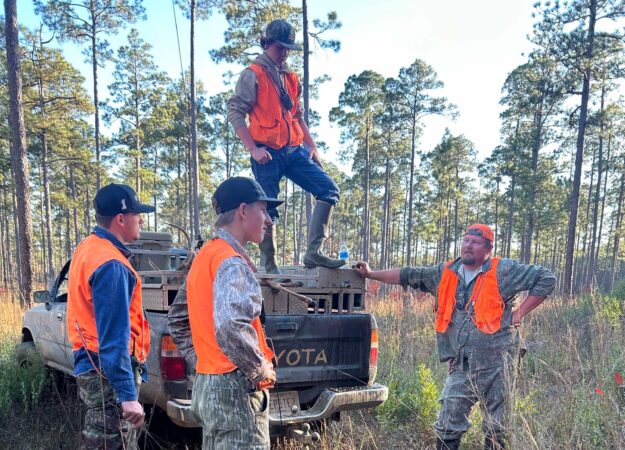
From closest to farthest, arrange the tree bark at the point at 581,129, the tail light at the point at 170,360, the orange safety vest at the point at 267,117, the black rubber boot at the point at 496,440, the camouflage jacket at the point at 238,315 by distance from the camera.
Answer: the camouflage jacket at the point at 238,315 → the tail light at the point at 170,360 → the black rubber boot at the point at 496,440 → the orange safety vest at the point at 267,117 → the tree bark at the point at 581,129

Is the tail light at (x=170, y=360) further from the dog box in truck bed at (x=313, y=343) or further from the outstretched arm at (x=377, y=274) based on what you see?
the outstretched arm at (x=377, y=274)

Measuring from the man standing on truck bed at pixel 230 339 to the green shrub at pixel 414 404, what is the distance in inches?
121

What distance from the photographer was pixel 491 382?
3787mm

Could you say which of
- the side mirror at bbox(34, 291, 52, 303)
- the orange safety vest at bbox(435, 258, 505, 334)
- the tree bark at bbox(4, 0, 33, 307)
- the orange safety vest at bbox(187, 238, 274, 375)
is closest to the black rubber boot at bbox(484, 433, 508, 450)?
the orange safety vest at bbox(435, 258, 505, 334)

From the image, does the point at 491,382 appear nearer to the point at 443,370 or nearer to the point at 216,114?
the point at 443,370

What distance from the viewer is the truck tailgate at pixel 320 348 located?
→ 3.66m

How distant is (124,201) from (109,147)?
27.1 m

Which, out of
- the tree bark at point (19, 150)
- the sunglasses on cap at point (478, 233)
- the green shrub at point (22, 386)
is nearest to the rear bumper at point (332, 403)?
the sunglasses on cap at point (478, 233)

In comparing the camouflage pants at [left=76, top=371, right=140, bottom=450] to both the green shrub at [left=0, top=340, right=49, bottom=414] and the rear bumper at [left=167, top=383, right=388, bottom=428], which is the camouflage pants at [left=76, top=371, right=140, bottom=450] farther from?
the green shrub at [left=0, top=340, right=49, bottom=414]

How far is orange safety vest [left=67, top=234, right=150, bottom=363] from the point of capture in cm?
253

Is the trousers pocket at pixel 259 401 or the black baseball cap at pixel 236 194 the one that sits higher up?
the black baseball cap at pixel 236 194

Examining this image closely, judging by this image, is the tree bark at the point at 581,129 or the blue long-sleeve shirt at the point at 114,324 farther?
the tree bark at the point at 581,129

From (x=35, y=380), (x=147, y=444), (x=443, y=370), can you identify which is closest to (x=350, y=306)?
(x=147, y=444)

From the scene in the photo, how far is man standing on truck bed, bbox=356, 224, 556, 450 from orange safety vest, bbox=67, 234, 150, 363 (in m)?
2.52
